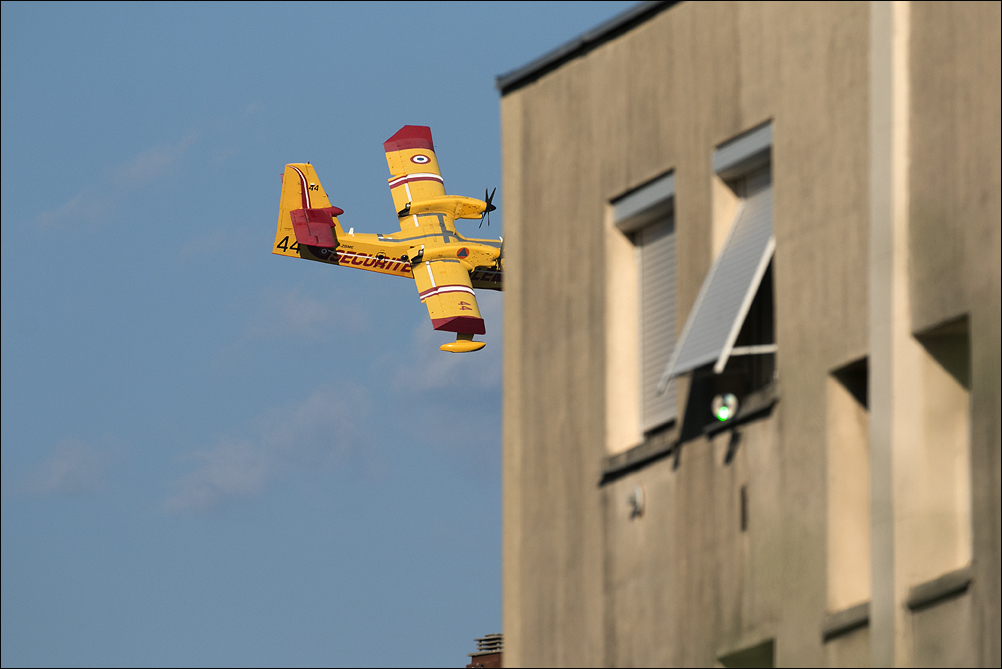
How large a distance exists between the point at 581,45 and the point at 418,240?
1948 inches

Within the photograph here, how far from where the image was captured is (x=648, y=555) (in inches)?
→ 736

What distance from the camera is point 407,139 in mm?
74438

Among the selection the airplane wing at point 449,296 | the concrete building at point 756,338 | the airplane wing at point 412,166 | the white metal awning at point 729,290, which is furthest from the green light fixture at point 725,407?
the airplane wing at point 412,166

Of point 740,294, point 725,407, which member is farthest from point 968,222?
point 725,407

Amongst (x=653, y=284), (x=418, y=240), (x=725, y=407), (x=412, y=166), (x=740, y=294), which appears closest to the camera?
(x=725, y=407)

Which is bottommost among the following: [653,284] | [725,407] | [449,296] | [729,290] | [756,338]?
[725,407]

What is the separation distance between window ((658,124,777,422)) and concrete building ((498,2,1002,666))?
3 centimetres

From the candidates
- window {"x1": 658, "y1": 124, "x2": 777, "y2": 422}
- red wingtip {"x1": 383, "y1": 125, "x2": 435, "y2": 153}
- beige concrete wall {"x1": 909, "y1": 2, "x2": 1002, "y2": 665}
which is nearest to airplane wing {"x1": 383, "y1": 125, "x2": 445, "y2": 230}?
red wingtip {"x1": 383, "y1": 125, "x2": 435, "y2": 153}

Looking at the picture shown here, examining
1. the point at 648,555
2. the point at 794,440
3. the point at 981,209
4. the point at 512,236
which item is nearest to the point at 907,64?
the point at 981,209

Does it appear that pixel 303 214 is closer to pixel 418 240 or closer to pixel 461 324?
pixel 418 240

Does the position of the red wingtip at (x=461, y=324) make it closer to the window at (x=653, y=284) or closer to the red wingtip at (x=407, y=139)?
the red wingtip at (x=407, y=139)

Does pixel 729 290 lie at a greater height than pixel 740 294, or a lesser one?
greater

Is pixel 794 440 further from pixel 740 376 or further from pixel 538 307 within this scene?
pixel 538 307

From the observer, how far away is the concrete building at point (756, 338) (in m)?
15.2
